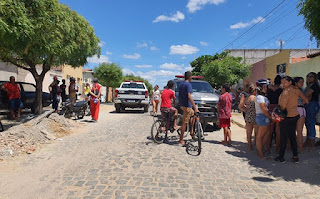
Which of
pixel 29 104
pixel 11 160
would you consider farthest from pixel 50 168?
pixel 29 104

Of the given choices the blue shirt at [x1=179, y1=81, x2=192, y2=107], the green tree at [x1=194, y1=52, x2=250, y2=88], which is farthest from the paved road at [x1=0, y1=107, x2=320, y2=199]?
the green tree at [x1=194, y1=52, x2=250, y2=88]

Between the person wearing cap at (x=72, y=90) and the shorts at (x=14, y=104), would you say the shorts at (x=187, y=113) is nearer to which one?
the person wearing cap at (x=72, y=90)

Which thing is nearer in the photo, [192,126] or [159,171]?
[159,171]

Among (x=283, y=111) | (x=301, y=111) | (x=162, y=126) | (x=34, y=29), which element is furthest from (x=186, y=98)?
(x=34, y=29)

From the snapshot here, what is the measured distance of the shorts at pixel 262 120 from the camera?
5355mm

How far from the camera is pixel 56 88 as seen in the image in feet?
36.9

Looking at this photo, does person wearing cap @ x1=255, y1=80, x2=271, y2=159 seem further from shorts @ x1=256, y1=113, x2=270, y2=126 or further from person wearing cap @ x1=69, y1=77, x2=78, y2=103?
person wearing cap @ x1=69, y1=77, x2=78, y2=103

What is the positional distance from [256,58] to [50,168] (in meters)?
39.9

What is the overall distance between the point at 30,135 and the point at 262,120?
5.99m

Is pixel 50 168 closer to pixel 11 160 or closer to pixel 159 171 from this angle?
pixel 11 160

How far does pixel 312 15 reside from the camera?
5305mm

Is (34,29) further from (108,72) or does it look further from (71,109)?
(108,72)

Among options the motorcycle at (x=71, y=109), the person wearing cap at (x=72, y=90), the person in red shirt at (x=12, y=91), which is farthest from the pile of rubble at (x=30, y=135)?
the person wearing cap at (x=72, y=90)

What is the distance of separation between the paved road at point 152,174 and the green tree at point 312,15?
2.90 metres
